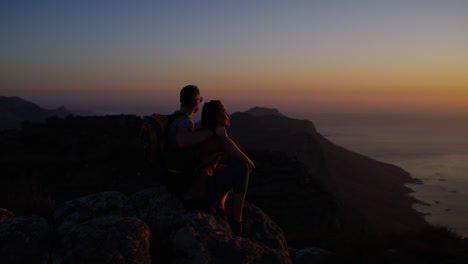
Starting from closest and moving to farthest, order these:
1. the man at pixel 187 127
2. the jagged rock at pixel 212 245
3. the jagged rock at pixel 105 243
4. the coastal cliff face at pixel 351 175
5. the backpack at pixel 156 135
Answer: the jagged rock at pixel 105 243 < the jagged rock at pixel 212 245 < the man at pixel 187 127 < the backpack at pixel 156 135 < the coastal cliff face at pixel 351 175

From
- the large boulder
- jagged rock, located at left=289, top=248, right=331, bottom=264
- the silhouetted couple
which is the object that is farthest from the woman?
jagged rock, located at left=289, top=248, right=331, bottom=264

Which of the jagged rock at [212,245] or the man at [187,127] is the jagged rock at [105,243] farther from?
the man at [187,127]

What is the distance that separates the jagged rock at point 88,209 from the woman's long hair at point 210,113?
1706mm

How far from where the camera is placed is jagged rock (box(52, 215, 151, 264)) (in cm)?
367

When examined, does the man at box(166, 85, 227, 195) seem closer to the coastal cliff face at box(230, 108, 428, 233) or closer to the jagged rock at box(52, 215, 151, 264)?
the jagged rock at box(52, 215, 151, 264)

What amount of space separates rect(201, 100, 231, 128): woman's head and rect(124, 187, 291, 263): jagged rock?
124 cm

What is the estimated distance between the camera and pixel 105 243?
3783 millimetres

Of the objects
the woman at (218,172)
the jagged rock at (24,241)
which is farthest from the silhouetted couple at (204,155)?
the jagged rock at (24,241)

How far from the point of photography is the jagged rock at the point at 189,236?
4.23 meters

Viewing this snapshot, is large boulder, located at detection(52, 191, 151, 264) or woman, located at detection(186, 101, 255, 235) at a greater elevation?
woman, located at detection(186, 101, 255, 235)

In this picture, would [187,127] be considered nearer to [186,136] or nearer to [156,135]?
[186,136]

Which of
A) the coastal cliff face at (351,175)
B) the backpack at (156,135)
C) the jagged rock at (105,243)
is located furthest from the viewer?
the coastal cliff face at (351,175)

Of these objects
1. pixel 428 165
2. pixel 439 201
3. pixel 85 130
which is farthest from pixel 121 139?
pixel 428 165

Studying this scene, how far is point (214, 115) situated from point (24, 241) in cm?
256
